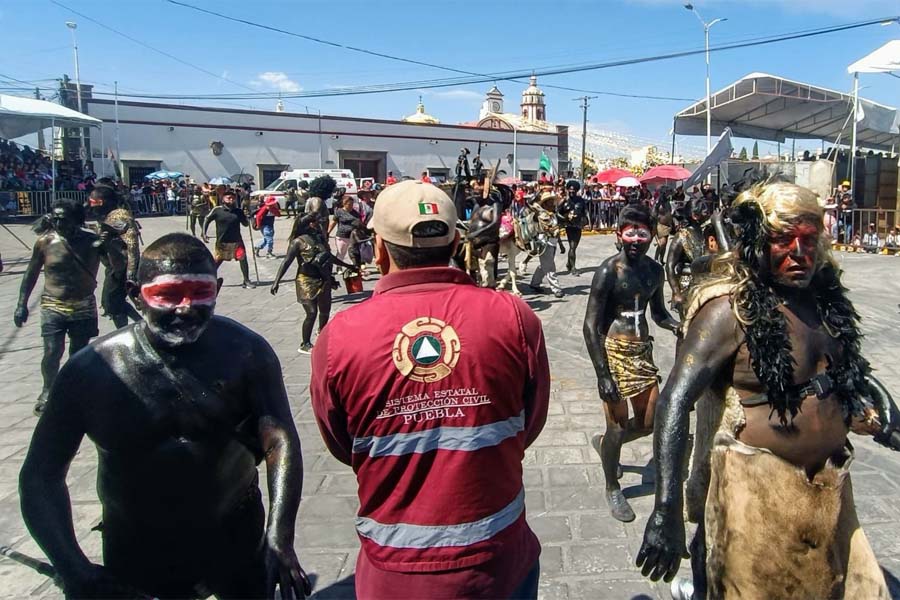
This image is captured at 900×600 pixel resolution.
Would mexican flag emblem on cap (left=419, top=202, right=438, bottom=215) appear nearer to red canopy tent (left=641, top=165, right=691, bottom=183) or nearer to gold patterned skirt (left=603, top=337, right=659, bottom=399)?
gold patterned skirt (left=603, top=337, right=659, bottom=399)

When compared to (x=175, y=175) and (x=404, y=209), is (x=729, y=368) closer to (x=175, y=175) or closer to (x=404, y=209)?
(x=404, y=209)

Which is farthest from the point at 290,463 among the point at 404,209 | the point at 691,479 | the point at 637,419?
the point at 637,419

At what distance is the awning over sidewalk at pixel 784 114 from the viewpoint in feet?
66.3

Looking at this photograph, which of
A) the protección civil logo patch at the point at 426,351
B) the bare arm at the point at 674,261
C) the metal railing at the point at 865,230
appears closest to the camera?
the protección civil logo patch at the point at 426,351

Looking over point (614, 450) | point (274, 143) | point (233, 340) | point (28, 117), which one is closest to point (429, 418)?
point (233, 340)

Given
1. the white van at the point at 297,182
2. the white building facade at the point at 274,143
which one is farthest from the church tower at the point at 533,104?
the white van at the point at 297,182

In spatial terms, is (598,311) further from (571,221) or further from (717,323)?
(571,221)

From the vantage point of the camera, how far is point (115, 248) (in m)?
6.62

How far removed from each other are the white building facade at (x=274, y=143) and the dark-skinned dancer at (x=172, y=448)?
30.7 meters

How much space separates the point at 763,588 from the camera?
229 centimetres

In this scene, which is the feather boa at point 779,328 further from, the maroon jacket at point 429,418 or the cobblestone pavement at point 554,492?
the cobblestone pavement at point 554,492

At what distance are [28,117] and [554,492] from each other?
2028 cm

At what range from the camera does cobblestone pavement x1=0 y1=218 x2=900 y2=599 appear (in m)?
3.47

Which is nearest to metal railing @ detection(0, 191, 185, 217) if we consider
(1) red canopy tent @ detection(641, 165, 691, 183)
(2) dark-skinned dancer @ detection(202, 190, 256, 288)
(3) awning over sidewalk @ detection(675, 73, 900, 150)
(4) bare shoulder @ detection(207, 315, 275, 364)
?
(2) dark-skinned dancer @ detection(202, 190, 256, 288)
